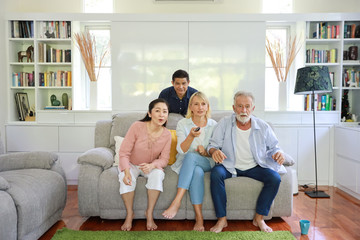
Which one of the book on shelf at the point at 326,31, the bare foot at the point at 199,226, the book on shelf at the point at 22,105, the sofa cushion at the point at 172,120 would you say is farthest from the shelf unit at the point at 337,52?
the book on shelf at the point at 22,105

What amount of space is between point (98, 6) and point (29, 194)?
10.6 feet

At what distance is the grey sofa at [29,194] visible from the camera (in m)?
1.82

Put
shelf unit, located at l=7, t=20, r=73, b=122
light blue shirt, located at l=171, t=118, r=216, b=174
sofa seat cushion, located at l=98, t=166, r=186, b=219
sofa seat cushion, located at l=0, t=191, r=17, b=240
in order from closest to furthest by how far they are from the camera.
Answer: sofa seat cushion, located at l=0, t=191, r=17, b=240
sofa seat cushion, located at l=98, t=166, r=186, b=219
light blue shirt, located at l=171, t=118, r=216, b=174
shelf unit, located at l=7, t=20, r=73, b=122

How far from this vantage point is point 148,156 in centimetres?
254

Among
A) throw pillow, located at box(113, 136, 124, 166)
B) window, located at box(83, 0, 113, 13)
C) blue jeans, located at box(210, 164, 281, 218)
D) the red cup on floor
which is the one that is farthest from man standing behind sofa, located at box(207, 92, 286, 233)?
window, located at box(83, 0, 113, 13)

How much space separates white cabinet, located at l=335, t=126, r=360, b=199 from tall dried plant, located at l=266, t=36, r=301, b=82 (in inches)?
39.0

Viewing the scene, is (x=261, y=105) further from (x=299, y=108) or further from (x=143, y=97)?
(x=143, y=97)

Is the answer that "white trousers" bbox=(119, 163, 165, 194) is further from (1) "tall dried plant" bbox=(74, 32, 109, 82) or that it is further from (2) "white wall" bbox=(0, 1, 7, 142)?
(2) "white wall" bbox=(0, 1, 7, 142)

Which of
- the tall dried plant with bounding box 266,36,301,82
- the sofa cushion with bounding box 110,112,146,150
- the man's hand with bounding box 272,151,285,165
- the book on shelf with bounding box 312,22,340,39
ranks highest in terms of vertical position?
the book on shelf with bounding box 312,22,340,39

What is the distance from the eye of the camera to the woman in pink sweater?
2369mm

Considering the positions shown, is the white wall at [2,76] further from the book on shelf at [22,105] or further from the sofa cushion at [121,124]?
the sofa cushion at [121,124]

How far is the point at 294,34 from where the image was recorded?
4.31 meters

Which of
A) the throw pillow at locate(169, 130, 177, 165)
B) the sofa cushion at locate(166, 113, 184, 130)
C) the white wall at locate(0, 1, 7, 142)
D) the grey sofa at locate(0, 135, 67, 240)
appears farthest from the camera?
the white wall at locate(0, 1, 7, 142)

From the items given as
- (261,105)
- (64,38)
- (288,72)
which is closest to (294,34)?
(288,72)
